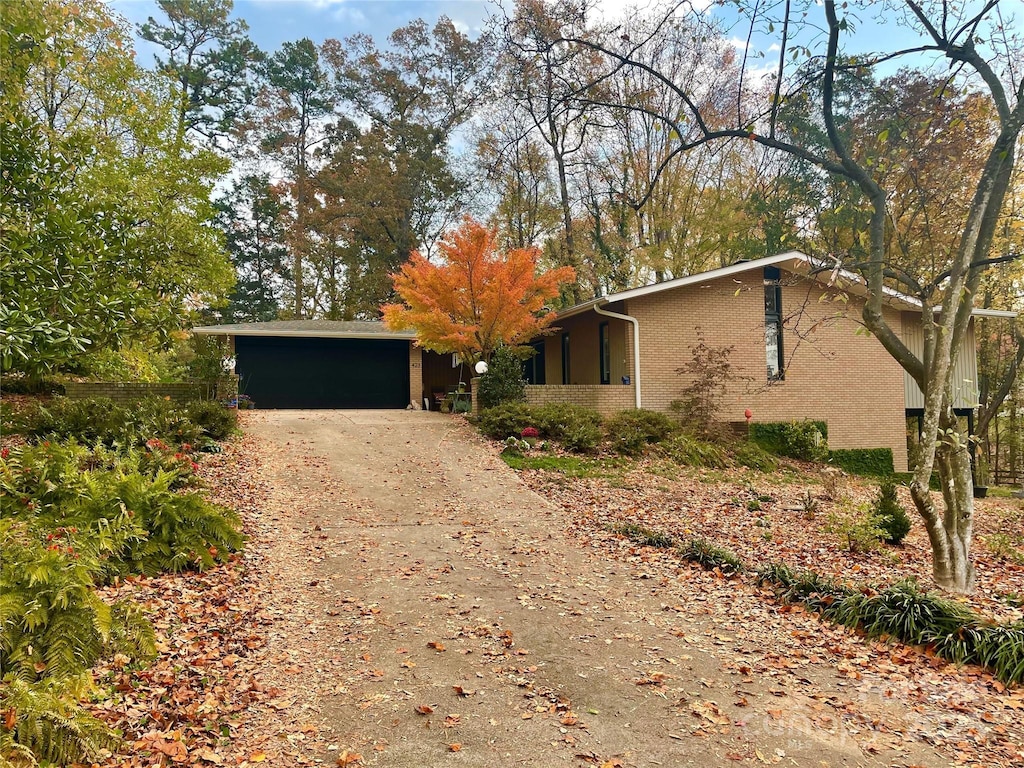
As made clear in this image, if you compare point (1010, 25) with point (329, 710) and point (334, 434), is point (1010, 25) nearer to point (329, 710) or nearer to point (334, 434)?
point (329, 710)

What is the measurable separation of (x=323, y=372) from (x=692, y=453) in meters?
12.1

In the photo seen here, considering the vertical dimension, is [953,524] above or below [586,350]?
below

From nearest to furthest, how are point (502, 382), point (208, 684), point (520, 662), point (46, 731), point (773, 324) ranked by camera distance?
point (46, 731) → point (208, 684) → point (520, 662) → point (502, 382) → point (773, 324)

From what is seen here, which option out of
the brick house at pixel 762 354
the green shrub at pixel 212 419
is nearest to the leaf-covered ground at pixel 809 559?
the brick house at pixel 762 354

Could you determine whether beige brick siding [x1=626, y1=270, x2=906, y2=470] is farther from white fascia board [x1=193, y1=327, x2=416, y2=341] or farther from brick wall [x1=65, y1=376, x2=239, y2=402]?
brick wall [x1=65, y1=376, x2=239, y2=402]

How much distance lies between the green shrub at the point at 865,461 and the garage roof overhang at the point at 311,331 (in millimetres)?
12175

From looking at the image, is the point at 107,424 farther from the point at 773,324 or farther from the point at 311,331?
the point at 773,324

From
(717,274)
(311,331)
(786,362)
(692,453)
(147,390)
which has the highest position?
(717,274)

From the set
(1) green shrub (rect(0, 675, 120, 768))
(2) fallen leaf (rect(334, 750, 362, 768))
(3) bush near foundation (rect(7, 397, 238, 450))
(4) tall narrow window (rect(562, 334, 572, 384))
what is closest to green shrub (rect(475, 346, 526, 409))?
(4) tall narrow window (rect(562, 334, 572, 384))

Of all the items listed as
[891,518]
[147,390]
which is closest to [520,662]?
[891,518]

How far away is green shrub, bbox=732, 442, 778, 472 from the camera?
13.1m

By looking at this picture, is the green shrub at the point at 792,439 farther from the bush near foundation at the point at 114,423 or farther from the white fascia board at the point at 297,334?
the bush near foundation at the point at 114,423

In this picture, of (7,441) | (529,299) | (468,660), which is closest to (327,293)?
(529,299)

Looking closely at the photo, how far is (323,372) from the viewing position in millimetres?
19844
